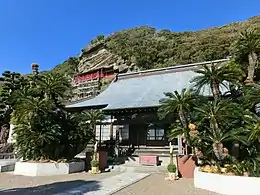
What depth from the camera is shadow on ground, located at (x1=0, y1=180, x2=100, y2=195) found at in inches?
368

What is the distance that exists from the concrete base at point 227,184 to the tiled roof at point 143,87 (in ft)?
22.6

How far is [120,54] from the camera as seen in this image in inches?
1667

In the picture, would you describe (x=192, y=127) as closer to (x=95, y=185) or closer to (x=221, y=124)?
(x=221, y=124)

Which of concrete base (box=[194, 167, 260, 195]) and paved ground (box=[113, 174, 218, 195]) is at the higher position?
concrete base (box=[194, 167, 260, 195])

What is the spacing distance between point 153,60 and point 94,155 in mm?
26516

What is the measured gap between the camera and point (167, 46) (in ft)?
138

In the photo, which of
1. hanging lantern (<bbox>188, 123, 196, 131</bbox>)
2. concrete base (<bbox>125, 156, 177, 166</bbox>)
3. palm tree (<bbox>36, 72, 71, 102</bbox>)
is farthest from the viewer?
concrete base (<bbox>125, 156, 177, 166</bbox>)

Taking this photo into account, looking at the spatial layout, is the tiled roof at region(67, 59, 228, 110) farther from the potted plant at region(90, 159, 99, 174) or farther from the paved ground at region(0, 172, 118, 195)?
the paved ground at region(0, 172, 118, 195)

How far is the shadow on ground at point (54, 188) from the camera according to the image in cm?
936

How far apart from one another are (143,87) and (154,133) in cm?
377

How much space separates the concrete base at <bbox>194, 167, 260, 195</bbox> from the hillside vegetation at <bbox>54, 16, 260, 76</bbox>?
2424 centimetres

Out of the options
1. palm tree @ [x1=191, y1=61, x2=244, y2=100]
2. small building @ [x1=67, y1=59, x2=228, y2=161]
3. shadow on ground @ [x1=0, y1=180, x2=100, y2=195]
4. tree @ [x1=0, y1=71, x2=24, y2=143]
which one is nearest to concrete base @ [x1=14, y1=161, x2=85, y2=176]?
shadow on ground @ [x1=0, y1=180, x2=100, y2=195]

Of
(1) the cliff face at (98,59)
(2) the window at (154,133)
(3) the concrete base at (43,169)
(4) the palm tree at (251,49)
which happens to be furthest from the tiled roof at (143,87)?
(1) the cliff face at (98,59)

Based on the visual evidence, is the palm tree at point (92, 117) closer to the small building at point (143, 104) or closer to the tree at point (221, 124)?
the small building at point (143, 104)
